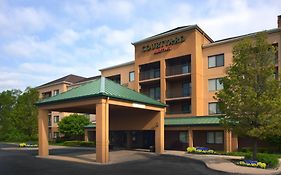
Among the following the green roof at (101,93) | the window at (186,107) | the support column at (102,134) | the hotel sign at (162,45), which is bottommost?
the support column at (102,134)

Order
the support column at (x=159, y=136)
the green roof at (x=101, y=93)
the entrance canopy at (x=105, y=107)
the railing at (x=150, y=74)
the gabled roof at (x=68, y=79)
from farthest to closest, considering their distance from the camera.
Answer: the gabled roof at (x=68, y=79), the railing at (x=150, y=74), the support column at (x=159, y=136), the green roof at (x=101, y=93), the entrance canopy at (x=105, y=107)

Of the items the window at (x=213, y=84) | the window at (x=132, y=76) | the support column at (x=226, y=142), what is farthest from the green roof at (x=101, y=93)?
the window at (x=132, y=76)

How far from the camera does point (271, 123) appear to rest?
21.0 meters

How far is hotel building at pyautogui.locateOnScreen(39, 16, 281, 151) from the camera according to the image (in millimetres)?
35613

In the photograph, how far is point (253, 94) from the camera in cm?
2114

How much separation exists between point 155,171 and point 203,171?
2986 mm

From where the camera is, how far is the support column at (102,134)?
23.1m

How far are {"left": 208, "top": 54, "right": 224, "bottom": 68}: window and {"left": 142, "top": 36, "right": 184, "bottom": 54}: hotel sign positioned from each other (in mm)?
4575

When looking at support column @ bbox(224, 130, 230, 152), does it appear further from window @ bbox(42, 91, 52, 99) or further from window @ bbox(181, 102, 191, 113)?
window @ bbox(42, 91, 52, 99)

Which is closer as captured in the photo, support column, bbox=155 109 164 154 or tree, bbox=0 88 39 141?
support column, bbox=155 109 164 154

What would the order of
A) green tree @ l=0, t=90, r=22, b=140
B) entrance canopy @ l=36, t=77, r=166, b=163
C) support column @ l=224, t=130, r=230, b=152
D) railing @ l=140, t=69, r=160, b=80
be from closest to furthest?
entrance canopy @ l=36, t=77, r=166, b=163 < support column @ l=224, t=130, r=230, b=152 < railing @ l=140, t=69, r=160, b=80 < green tree @ l=0, t=90, r=22, b=140

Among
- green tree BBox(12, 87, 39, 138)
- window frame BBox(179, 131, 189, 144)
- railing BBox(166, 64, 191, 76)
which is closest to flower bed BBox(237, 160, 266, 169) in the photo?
window frame BBox(179, 131, 189, 144)

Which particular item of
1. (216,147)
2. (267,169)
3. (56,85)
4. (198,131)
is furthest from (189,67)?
(56,85)

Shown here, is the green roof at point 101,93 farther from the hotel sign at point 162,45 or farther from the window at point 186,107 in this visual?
the hotel sign at point 162,45
